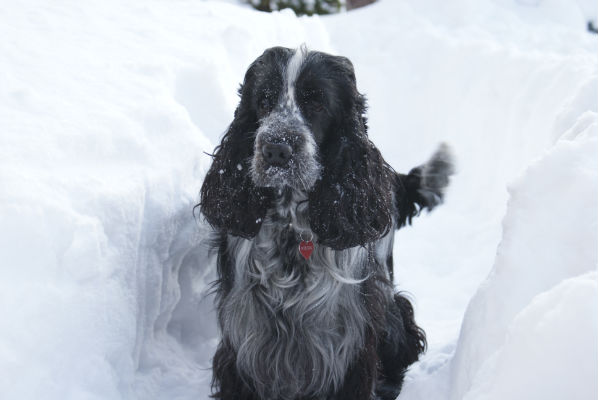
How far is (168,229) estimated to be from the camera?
3547mm

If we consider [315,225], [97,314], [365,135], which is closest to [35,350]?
[97,314]

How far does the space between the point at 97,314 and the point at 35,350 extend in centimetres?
37

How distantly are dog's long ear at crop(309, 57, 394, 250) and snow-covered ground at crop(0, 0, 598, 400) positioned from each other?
615mm

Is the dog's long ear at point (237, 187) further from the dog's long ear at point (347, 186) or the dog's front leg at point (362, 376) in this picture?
the dog's front leg at point (362, 376)

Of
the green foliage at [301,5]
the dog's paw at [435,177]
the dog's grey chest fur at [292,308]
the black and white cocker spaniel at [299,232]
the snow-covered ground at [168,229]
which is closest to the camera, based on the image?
the snow-covered ground at [168,229]

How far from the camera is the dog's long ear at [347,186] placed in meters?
2.99

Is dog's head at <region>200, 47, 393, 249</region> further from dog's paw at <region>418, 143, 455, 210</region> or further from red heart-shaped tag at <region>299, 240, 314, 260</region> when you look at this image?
dog's paw at <region>418, 143, 455, 210</region>

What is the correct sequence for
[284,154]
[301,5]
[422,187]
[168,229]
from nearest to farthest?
[284,154], [168,229], [422,187], [301,5]

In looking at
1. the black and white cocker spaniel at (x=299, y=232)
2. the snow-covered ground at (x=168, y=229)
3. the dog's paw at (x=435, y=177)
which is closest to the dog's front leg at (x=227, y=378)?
the black and white cocker spaniel at (x=299, y=232)

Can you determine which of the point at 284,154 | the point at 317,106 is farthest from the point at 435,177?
the point at 284,154

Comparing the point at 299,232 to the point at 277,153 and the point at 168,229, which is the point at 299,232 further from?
the point at 168,229

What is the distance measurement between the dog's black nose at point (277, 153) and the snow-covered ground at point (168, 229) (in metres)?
0.81

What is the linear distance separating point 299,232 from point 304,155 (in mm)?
398

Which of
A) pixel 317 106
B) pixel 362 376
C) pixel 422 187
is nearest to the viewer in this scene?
pixel 317 106
